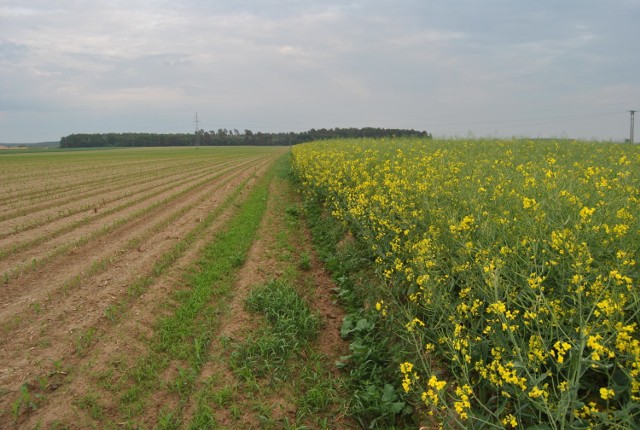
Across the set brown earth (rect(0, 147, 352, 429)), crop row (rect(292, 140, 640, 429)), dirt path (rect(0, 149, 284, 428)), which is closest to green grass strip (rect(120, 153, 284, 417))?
brown earth (rect(0, 147, 352, 429))

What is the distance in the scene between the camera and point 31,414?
3.54 metres

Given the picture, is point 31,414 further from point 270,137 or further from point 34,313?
point 270,137

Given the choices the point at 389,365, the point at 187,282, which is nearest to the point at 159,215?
the point at 187,282

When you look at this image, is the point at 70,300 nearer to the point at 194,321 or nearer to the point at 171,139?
the point at 194,321

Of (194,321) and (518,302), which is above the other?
(518,302)

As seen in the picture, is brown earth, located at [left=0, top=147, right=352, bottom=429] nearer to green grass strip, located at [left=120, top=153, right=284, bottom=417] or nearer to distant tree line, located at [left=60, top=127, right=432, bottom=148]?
green grass strip, located at [left=120, top=153, right=284, bottom=417]

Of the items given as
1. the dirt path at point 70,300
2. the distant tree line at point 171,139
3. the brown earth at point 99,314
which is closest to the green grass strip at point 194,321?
the brown earth at point 99,314

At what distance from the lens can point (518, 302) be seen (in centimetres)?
331

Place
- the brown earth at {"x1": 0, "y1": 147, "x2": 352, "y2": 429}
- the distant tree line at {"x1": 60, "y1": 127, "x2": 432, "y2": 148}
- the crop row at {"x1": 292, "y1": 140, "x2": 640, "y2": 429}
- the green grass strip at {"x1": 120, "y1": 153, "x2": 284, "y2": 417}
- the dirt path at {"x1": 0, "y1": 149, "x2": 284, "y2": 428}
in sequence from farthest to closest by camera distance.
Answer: the distant tree line at {"x1": 60, "y1": 127, "x2": 432, "y2": 148} → the dirt path at {"x1": 0, "y1": 149, "x2": 284, "y2": 428} → the green grass strip at {"x1": 120, "y1": 153, "x2": 284, "y2": 417} → the brown earth at {"x1": 0, "y1": 147, "x2": 352, "y2": 429} → the crop row at {"x1": 292, "y1": 140, "x2": 640, "y2": 429}

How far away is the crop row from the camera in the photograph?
230 centimetres

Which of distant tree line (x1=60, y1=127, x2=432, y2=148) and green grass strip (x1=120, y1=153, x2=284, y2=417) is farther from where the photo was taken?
distant tree line (x1=60, y1=127, x2=432, y2=148)

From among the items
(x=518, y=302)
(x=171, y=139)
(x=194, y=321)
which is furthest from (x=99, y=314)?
(x=171, y=139)

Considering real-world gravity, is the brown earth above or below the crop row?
below

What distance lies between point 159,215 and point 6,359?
23.8 ft
